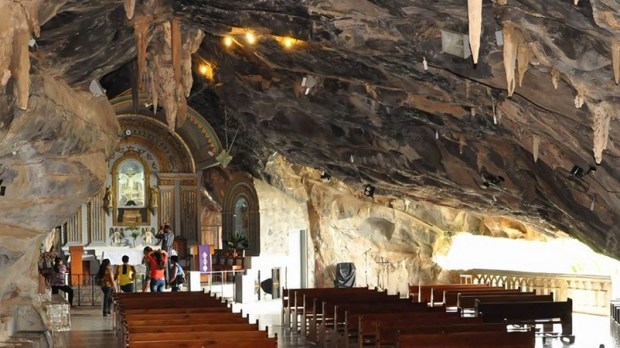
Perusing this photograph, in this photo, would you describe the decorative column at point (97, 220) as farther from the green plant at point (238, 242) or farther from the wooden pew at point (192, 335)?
the wooden pew at point (192, 335)

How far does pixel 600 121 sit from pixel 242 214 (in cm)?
2174

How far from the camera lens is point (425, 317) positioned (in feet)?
56.4

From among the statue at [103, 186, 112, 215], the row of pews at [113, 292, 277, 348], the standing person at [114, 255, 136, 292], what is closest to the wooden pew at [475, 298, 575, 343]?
the row of pews at [113, 292, 277, 348]

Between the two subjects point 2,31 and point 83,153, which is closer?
point 2,31

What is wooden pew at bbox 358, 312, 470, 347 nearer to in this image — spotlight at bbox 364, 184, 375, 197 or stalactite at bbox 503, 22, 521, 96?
stalactite at bbox 503, 22, 521, 96

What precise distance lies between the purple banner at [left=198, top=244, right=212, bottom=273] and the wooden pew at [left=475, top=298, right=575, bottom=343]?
13.0m

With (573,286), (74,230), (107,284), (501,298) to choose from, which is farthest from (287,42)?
(74,230)

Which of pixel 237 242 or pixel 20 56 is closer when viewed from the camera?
pixel 20 56

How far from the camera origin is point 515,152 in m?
19.8

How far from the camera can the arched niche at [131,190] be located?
3500 cm

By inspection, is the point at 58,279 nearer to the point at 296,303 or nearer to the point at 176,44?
the point at 296,303

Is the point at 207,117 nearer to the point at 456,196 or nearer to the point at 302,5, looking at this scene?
the point at 456,196

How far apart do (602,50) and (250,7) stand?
5444 millimetres

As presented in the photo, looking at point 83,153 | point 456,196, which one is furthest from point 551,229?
point 83,153
